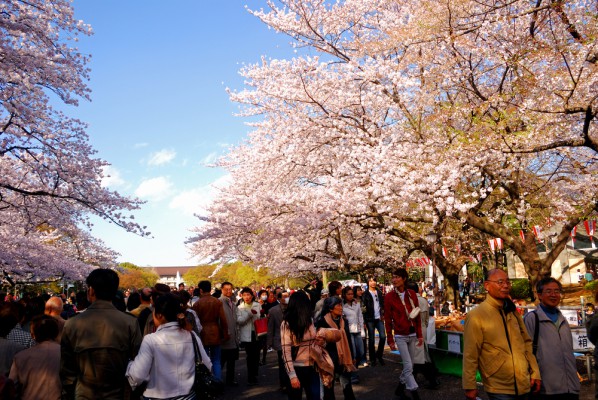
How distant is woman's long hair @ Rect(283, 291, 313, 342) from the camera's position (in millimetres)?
5453

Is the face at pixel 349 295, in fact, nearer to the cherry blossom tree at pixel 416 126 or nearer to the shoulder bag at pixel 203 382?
the cherry blossom tree at pixel 416 126

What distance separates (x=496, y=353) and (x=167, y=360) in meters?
2.63

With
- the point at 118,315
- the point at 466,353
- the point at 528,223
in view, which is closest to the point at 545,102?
the point at 528,223

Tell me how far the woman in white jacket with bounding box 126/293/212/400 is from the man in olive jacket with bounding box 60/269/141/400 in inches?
6.0

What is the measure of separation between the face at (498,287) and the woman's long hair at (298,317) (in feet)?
5.91

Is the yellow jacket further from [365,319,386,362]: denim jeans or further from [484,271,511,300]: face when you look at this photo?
[365,319,386,362]: denim jeans

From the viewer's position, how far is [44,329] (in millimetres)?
4582

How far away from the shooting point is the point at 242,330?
11.1 metres

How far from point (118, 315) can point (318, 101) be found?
540 inches

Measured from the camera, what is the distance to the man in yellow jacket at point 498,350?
4.36 m

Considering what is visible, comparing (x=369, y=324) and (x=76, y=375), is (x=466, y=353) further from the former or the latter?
(x=369, y=324)

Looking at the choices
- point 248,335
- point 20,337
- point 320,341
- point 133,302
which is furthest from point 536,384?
point 248,335

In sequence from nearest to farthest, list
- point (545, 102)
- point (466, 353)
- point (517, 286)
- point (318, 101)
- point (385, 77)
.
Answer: point (466, 353)
point (545, 102)
point (385, 77)
point (318, 101)
point (517, 286)

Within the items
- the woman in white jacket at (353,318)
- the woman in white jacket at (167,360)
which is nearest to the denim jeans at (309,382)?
the woman in white jacket at (167,360)
